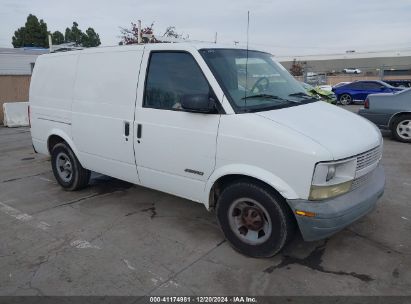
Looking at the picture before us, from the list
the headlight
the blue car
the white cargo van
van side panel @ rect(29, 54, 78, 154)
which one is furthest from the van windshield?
the blue car

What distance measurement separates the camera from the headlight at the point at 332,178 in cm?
306

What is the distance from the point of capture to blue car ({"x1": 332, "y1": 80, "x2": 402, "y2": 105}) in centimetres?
1981

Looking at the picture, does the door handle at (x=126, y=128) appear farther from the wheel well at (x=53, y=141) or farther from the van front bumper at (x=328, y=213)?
the van front bumper at (x=328, y=213)

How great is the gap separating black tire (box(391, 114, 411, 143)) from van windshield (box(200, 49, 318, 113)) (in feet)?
19.7

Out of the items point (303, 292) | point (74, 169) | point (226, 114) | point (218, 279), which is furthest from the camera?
point (74, 169)

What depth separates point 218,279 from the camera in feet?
10.7

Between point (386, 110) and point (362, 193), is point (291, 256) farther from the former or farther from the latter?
point (386, 110)

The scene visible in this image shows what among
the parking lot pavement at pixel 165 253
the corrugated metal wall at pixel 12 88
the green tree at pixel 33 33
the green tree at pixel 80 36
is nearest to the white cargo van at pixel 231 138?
the parking lot pavement at pixel 165 253

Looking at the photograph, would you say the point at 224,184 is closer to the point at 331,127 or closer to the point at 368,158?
the point at 331,127

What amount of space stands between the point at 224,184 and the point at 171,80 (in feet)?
4.11

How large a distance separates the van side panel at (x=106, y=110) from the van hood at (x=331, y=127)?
5.55ft

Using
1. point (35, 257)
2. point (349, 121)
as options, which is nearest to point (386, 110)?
point (349, 121)

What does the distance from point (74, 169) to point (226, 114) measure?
2.92 m

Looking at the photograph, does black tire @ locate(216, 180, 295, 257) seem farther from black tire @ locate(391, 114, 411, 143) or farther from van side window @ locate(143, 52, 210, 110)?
black tire @ locate(391, 114, 411, 143)
